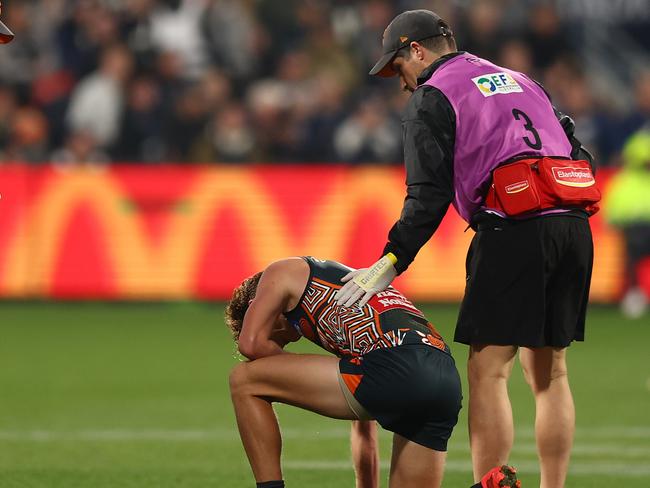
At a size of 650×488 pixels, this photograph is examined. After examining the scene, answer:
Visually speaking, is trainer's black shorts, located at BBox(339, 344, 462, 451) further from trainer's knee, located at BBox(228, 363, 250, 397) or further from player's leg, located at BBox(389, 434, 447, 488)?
trainer's knee, located at BBox(228, 363, 250, 397)

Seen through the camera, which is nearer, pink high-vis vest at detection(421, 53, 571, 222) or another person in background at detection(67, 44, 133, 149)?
pink high-vis vest at detection(421, 53, 571, 222)

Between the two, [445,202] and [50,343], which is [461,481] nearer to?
[445,202]

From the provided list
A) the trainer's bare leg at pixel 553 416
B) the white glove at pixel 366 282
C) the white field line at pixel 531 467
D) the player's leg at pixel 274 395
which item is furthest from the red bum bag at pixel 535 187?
the white field line at pixel 531 467

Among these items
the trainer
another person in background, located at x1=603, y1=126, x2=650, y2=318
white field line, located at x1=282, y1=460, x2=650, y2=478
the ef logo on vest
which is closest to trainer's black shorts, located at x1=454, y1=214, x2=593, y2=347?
the trainer

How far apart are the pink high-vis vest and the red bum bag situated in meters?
0.07

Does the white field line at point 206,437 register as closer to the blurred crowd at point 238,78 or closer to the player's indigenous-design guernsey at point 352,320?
the player's indigenous-design guernsey at point 352,320

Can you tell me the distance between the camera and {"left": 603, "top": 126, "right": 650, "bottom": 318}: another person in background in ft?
53.5

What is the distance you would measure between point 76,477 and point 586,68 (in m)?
13.9

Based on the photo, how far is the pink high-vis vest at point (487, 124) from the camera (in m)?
6.25

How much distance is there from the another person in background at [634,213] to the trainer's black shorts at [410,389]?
1063 cm

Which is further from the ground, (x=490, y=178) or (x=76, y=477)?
(x=490, y=178)

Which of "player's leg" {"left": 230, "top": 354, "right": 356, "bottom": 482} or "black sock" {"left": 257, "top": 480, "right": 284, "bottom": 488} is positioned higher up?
"player's leg" {"left": 230, "top": 354, "right": 356, "bottom": 482}

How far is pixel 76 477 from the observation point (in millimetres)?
7707

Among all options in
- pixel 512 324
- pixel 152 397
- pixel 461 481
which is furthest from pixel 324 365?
pixel 152 397
